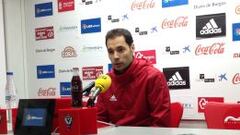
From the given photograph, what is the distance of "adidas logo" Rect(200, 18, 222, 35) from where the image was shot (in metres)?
3.39

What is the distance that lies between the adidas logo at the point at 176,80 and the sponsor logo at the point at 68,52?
118cm

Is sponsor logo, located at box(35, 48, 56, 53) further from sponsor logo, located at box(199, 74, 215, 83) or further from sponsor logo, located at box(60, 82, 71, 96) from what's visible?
sponsor logo, located at box(199, 74, 215, 83)

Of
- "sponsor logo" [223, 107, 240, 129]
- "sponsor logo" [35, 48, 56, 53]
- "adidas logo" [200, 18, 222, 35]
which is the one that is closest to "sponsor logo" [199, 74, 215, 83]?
"adidas logo" [200, 18, 222, 35]

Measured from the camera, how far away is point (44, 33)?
4.46m

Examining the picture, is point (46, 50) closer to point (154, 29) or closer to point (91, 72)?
point (91, 72)

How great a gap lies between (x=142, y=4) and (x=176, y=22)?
416 mm

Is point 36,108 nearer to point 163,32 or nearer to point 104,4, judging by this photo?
point 163,32

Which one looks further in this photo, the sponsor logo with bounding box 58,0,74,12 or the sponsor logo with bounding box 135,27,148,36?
the sponsor logo with bounding box 58,0,74,12

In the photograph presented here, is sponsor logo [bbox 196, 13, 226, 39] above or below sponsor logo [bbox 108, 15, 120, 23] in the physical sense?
below

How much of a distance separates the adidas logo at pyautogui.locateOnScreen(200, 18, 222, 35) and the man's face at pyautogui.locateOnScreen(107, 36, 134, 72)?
3.20 feet

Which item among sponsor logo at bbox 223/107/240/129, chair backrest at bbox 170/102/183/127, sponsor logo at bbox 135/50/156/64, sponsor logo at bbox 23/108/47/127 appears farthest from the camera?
sponsor logo at bbox 135/50/156/64

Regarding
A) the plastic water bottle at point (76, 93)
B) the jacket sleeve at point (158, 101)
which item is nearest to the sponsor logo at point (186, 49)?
the jacket sleeve at point (158, 101)

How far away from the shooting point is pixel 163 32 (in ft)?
12.0

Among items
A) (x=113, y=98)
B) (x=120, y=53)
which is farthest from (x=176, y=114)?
(x=120, y=53)
